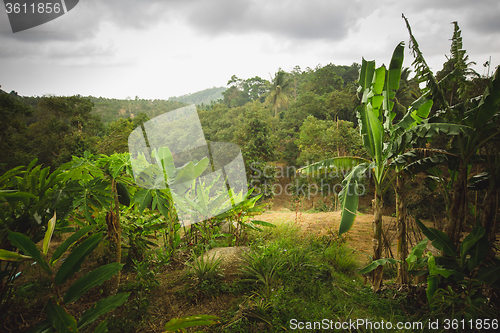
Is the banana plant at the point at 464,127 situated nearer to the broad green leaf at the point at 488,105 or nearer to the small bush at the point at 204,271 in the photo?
the broad green leaf at the point at 488,105

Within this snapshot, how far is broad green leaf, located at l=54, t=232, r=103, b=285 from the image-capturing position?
0.96m

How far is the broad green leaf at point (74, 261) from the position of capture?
0.96 m

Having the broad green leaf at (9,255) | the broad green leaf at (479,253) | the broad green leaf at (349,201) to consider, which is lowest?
the broad green leaf at (479,253)

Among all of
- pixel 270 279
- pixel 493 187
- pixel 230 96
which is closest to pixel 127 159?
pixel 270 279

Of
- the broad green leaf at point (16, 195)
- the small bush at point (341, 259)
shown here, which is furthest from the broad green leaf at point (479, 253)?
the broad green leaf at point (16, 195)

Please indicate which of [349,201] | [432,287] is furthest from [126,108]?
[432,287]

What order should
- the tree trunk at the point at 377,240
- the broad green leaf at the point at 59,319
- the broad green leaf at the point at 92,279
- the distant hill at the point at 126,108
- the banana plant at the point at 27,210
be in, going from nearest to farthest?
1. the broad green leaf at the point at 59,319
2. the broad green leaf at the point at 92,279
3. the banana plant at the point at 27,210
4. the tree trunk at the point at 377,240
5. the distant hill at the point at 126,108

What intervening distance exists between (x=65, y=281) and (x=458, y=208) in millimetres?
3098

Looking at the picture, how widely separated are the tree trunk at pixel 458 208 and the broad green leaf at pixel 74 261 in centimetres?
295

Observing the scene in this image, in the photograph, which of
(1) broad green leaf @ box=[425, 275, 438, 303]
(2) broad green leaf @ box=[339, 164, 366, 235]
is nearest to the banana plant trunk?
(2) broad green leaf @ box=[339, 164, 366, 235]

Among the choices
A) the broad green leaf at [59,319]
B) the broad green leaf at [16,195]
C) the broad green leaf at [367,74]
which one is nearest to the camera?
the broad green leaf at [59,319]

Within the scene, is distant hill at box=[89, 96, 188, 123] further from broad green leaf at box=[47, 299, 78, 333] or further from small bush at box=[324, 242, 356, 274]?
broad green leaf at box=[47, 299, 78, 333]

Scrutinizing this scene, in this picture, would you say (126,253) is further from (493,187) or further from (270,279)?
(493,187)

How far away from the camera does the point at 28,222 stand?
143 centimetres
